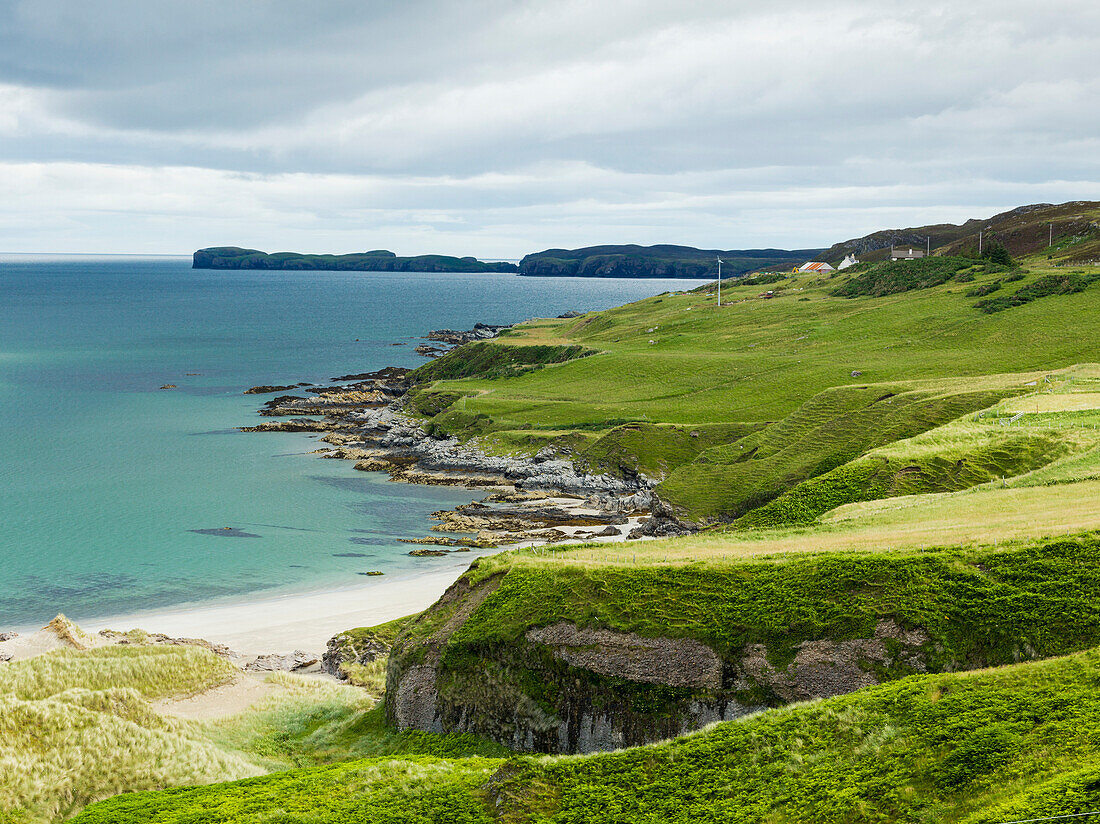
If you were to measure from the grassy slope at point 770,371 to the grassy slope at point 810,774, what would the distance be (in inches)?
1206

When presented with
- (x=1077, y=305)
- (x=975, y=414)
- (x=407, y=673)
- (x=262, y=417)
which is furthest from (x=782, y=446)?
(x=262, y=417)

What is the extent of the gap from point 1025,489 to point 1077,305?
226ft

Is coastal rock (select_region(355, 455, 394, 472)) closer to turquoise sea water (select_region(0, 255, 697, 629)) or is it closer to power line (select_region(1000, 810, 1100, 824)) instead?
turquoise sea water (select_region(0, 255, 697, 629))

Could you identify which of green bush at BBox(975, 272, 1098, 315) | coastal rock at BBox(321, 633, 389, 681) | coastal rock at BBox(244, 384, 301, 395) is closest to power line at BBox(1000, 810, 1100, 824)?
coastal rock at BBox(321, 633, 389, 681)

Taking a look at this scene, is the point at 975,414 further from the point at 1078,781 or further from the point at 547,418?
the point at 547,418

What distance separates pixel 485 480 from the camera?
74.2 metres

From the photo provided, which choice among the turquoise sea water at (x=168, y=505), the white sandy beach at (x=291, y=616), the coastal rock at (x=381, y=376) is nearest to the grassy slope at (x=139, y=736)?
the white sandy beach at (x=291, y=616)

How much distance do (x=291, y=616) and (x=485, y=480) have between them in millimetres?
29417

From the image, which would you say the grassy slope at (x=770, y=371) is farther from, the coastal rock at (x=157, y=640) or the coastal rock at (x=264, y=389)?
the coastal rock at (x=264, y=389)

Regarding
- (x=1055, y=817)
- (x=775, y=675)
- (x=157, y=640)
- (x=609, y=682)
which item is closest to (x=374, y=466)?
(x=157, y=640)

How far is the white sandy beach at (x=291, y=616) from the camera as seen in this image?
42.8 meters

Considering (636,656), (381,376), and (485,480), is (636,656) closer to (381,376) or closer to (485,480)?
(485,480)

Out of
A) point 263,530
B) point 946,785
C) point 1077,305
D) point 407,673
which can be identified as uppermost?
point 1077,305

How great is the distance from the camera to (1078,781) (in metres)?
11.6
